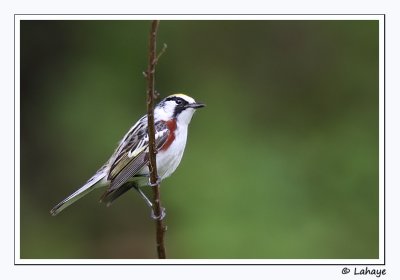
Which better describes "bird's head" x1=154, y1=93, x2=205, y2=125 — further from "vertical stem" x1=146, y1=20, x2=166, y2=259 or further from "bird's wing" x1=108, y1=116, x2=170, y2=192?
"vertical stem" x1=146, y1=20, x2=166, y2=259

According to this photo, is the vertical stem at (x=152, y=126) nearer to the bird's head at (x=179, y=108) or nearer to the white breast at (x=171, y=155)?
the white breast at (x=171, y=155)

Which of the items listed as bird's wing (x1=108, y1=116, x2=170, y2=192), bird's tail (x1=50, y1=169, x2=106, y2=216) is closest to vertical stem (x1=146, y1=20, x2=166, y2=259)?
bird's wing (x1=108, y1=116, x2=170, y2=192)

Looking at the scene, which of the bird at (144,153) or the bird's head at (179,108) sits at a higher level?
the bird's head at (179,108)

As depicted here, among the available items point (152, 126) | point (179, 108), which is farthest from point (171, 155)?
point (152, 126)

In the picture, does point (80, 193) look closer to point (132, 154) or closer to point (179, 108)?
point (132, 154)

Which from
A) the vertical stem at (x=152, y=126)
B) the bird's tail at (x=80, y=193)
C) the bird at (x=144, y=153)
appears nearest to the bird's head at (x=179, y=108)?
the bird at (x=144, y=153)

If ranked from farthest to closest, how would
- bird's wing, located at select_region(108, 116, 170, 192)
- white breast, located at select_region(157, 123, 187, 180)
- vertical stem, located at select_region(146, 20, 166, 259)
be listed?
white breast, located at select_region(157, 123, 187, 180) → bird's wing, located at select_region(108, 116, 170, 192) → vertical stem, located at select_region(146, 20, 166, 259)

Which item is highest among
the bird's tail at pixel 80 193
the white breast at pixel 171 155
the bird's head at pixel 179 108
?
the bird's head at pixel 179 108
